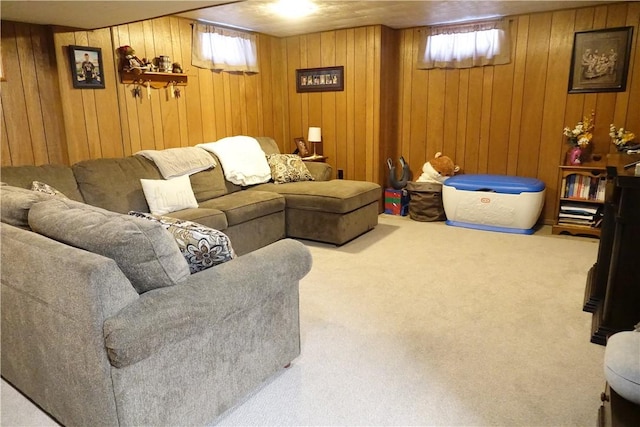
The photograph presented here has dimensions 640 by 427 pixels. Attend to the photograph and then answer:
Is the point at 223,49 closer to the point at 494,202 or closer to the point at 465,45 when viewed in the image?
the point at 465,45

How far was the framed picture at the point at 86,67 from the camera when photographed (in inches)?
141

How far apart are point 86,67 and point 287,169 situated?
6.60 feet

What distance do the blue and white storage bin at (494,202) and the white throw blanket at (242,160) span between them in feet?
6.52

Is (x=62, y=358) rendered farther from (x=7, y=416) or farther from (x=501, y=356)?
(x=501, y=356)

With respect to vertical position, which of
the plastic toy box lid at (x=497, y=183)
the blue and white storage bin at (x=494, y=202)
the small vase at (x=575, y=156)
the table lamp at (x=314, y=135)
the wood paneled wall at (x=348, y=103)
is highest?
the wood paneled wall at (x=348, y=103)

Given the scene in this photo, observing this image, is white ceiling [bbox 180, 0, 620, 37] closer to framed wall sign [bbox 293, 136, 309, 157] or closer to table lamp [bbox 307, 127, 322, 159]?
table lamp [bbox 307, 127, 322, 159]

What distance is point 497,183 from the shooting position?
4.54 m

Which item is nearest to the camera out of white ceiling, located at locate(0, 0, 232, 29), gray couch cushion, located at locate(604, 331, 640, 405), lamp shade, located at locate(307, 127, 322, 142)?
gray couch cushion, located at locate(604, 331, 640, 405)

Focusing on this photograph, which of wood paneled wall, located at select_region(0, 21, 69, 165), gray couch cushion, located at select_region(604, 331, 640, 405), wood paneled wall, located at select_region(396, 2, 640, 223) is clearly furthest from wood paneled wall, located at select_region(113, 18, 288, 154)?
gray couch cushion, located at select_region(604, 331, 640, 405)

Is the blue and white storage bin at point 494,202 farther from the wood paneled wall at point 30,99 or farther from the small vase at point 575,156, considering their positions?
the wood paneled wall at point 30,99

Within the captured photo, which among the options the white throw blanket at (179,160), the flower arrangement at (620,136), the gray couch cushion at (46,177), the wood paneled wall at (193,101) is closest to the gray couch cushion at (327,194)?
the white throw blanket at (179,160)

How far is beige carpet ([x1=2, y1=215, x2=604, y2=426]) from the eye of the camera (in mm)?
1907

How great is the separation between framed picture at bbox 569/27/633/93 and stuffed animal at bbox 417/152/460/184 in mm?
1417

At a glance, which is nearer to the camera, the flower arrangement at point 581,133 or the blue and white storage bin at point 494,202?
the flower arrangement at point 581,133
